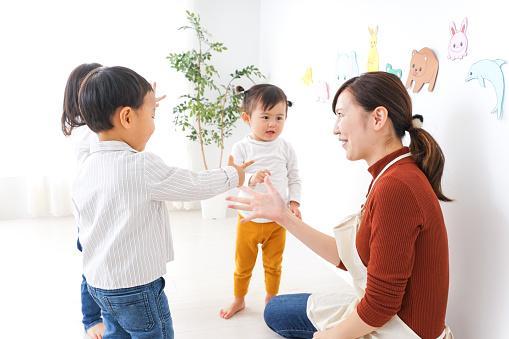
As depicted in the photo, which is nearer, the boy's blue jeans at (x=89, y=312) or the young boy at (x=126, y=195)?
the young boy at (x=126, y=195)

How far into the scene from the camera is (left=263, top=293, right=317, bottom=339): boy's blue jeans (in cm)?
181

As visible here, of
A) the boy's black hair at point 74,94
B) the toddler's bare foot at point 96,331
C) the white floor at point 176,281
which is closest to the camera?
the boy's black hair at point 74,94

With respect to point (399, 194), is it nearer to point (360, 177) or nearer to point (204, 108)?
point (360, 177)

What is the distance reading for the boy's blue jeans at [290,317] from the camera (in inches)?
71.3

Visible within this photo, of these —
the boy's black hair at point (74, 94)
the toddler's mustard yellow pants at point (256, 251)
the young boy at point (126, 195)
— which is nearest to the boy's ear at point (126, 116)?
the young boy at point (126, 195)

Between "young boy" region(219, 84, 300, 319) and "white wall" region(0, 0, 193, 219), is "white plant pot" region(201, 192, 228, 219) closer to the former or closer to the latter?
"white wall" region(0, 0, 193, 219)

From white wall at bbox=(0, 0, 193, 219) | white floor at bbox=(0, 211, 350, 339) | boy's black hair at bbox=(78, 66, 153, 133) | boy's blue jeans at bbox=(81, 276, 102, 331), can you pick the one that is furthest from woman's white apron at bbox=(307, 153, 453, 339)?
white wall at bbox=(0, 0, 193, 219)

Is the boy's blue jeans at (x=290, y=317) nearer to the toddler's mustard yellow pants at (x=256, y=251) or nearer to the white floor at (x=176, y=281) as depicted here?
the white floor at (x=176, y=281)

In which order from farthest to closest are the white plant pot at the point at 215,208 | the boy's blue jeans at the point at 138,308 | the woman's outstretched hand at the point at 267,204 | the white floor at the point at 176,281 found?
the white plant pot at the point at 215,208, the white floor at the point at 176,281, the woman's outstretched hand at the point at 267,204, the boy's blue jeans at the point at 138,308

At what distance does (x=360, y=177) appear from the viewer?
7.29 feet

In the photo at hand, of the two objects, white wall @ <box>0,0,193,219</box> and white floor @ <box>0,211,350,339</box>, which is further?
white wall @ <box>0,0,193,219</box>

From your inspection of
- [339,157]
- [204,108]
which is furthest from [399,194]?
[204,108]

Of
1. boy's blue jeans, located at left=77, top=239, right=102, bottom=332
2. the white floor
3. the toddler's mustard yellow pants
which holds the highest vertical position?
the toddler's mustard yellow pants

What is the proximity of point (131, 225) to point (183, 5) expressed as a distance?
2.72m
